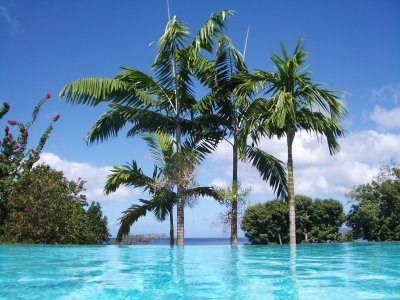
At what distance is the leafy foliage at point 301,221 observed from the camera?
98.9 ft

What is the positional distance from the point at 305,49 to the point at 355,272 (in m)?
8.23

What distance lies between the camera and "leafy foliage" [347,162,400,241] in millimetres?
24059

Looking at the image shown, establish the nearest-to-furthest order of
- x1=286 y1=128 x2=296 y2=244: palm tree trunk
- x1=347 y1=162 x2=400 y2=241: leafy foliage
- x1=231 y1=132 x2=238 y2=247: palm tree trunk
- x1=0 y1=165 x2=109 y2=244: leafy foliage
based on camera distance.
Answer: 1. x1=286 y1=128 x2=296 y2=244: palm tree trunk
2. x1=231 y1=132 x2=238 y2=247: palm tree trunk
3. x1=0 y1=165 x2=109 y2=244: leafy foliage
4. x1=347 y1=162 x2=400 y2=241: leafy foliage

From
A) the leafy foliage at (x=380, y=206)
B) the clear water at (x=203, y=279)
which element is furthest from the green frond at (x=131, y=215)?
the leafy foliage at (x=380, y=206)

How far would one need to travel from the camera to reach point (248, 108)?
14.0 m

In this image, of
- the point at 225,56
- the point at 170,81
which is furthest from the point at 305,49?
the point at 170,81

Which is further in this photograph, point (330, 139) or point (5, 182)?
point (5, 182)

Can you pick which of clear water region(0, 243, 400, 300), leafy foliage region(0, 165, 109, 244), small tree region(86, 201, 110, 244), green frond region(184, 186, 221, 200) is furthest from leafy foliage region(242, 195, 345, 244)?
clear water region(0, 243, 400, 300)

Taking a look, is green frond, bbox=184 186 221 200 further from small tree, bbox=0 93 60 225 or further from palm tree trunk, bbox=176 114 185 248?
small tree, bbox=0 93 60 225

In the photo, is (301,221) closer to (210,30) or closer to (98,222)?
(98,222)

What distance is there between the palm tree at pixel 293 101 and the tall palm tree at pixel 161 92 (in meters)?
2.10

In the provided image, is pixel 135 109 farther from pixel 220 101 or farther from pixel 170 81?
pixel 220 101

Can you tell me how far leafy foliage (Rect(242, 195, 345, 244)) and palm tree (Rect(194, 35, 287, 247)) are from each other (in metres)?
16.2

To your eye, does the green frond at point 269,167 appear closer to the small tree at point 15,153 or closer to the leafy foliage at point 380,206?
the small tree at point 15,153
